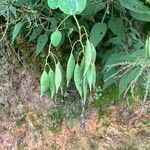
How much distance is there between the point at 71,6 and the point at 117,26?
1.50 ft

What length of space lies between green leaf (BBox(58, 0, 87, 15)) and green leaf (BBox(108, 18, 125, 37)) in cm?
43

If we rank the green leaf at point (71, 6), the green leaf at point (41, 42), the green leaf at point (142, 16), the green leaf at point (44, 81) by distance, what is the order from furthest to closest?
the green leaf at point (41, 42) < the green leaf at point (142, 16) < the green leaf at point (44, 81) < the green leaf at point (71, 6)

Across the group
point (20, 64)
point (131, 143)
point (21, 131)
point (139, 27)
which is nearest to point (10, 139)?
point (21, 131)

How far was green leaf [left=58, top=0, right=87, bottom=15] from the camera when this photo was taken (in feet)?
3.18

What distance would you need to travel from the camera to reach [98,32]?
1.36m

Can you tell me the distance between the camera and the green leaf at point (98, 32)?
1341 millimetres

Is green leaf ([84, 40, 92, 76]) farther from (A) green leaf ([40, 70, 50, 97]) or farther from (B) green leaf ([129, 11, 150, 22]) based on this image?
(B) green leaf ([129, 11, 150, 22])

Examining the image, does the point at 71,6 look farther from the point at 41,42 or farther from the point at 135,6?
the point at 41,42

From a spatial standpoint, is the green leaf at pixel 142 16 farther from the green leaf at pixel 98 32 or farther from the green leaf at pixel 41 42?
the green leaf at pixel 41 42

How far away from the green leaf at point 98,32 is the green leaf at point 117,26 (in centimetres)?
4

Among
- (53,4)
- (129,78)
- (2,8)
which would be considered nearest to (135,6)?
(129,78)

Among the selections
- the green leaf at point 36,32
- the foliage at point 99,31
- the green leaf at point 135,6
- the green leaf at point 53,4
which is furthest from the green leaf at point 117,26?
the green leaf at point 53,4

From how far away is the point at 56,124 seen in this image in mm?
1581

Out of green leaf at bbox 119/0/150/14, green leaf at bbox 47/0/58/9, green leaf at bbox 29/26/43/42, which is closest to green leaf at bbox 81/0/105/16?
green leaf at bbox 119/0/150/14
